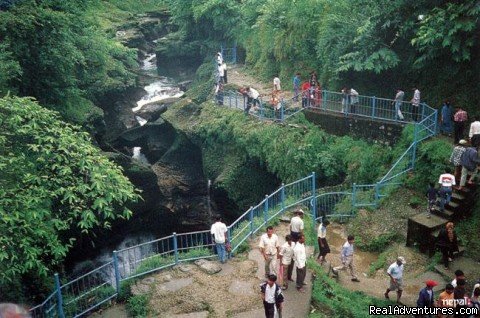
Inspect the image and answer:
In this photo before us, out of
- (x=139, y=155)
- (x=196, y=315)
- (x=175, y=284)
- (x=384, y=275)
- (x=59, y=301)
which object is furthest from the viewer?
(x=139, y=155)

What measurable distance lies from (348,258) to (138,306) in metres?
5.69

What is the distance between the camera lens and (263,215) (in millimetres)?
14969

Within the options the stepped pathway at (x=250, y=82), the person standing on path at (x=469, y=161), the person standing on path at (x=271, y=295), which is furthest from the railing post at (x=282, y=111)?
the person standing on path at (x=271, y=295)

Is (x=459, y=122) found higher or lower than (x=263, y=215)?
higher

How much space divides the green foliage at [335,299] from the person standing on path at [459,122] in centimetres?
785

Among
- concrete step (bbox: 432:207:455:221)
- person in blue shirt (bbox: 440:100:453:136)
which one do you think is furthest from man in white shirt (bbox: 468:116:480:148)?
concrete step (bbox: 432:207:455:221)

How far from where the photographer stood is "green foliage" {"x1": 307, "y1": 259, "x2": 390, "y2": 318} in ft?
35.7

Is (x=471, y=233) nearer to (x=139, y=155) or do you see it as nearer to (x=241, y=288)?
(x=241, y=288)

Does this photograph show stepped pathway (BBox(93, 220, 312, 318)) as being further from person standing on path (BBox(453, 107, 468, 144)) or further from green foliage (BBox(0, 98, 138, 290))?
person standing on path (BBox(453, 107, 468, 144))

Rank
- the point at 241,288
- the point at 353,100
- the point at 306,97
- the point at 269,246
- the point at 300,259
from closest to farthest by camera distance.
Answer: the point at 300,259 → the point at 269,246 → the point at 241,288 → the point at 353,100 → the point at 306,97

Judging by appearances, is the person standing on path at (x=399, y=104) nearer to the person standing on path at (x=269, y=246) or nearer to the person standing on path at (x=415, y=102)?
the person standing on path at (x=415, y=102)

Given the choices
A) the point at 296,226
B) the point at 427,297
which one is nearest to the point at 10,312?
the point at 296,226

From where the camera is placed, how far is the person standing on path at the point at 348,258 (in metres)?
12.4

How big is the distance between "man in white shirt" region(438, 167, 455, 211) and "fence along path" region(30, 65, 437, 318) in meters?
2.44
